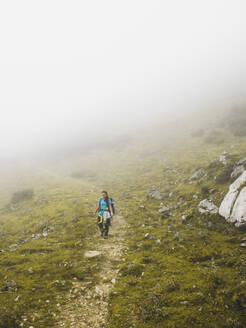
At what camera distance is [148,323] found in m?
5.55

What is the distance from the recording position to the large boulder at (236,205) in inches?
408

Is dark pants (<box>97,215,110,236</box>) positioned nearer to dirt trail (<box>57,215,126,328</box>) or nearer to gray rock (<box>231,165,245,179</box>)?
dirt trail (<box>57,215,126,328</box>)

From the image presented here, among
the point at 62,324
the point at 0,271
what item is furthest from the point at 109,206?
the point at 62,324

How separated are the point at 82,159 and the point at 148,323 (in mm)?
64154

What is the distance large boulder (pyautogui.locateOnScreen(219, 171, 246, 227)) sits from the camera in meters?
10.4

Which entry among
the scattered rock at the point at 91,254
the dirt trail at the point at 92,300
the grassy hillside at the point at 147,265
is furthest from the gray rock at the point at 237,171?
the scattered rock at the point at 91,254

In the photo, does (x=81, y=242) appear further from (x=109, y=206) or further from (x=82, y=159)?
(x=82, y=159)

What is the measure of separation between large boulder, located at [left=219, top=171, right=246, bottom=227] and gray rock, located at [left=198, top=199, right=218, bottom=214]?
0.60 meters

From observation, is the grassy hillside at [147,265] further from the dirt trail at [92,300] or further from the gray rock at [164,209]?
the gray rock at [164,209]

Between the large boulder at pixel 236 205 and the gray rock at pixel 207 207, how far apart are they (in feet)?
1.98

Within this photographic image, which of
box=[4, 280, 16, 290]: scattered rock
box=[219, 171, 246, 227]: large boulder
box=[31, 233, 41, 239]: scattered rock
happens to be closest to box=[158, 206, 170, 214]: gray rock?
box=[219, 171, 246, 227]: large boulder

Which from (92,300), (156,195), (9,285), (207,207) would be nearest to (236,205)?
(207,207)

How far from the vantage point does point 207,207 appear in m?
13.5

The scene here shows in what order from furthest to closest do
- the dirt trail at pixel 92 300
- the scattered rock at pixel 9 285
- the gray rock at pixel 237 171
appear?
Answer: the gray rock at pixel 237 171 < the scattered rock at pixel 9 285 < the dirt trail at pixel 92 300
